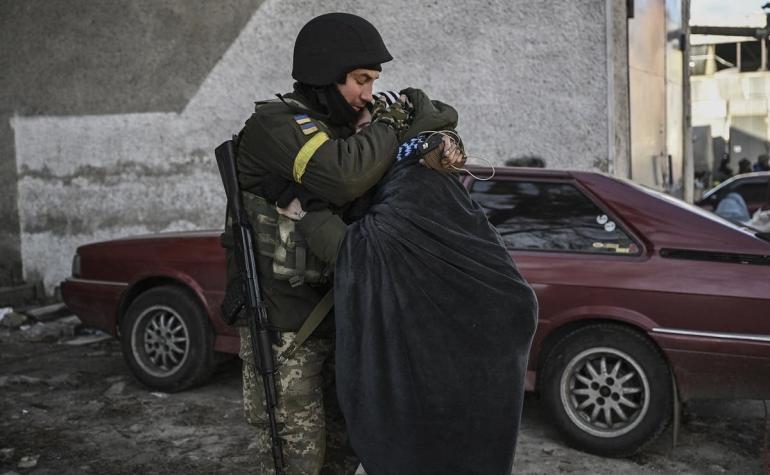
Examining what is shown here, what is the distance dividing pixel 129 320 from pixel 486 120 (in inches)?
155

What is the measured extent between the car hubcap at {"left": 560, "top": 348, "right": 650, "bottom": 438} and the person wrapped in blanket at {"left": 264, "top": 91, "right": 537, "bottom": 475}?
83.9 inches

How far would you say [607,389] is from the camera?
407 centimetres

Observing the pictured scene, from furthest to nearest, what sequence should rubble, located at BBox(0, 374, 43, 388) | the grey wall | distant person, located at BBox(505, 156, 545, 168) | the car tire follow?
the grey wall, distant person, located at BBox(505, 156, 545, 168), rubble, located at BBox(0, 374, 43, 388), the car tire

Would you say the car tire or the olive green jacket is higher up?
the olive green jacket

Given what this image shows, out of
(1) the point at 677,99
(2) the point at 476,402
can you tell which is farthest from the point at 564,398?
(1) the point at 677,99

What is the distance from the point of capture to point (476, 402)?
205cm

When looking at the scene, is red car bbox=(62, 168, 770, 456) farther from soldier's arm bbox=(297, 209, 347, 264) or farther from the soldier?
soldier's arm bbox=(297, 209, 347, 264)

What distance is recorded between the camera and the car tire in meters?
3.98

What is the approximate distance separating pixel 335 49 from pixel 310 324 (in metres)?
0.80

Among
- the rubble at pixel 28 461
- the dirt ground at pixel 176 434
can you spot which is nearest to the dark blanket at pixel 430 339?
the dirt ground at pixel 176 434

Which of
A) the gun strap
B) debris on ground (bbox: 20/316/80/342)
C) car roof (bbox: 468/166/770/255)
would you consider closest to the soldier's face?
the gun strap

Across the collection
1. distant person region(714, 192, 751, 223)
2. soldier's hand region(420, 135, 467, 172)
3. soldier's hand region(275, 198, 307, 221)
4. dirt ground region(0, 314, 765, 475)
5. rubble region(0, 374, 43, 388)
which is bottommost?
dirt ground region(0, 314, 765, 475)

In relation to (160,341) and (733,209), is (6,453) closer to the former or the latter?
(160,341)

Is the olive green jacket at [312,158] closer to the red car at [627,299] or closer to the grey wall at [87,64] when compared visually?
the red car at [627,299]
